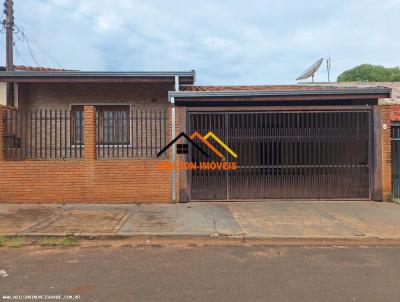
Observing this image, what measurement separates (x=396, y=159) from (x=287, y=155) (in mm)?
3213

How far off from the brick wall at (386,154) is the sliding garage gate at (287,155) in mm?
340

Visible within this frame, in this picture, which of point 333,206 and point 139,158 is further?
point 139,158

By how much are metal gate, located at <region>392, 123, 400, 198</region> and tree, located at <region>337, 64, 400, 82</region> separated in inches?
1426

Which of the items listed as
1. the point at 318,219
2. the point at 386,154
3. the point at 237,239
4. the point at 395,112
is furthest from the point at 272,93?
the point at 395,112

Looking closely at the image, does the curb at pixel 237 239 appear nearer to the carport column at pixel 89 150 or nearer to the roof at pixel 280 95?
the carport column at pixel 89 150

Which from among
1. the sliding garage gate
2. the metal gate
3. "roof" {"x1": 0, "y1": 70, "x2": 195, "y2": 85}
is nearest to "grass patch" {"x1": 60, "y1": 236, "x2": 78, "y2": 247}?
the sliding garage gate

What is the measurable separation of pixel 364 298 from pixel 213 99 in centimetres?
689

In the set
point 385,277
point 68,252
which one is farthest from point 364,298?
point 68,252

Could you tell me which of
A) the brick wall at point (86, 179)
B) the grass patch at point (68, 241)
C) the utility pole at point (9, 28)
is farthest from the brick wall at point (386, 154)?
the utility pole at point (9, 28)

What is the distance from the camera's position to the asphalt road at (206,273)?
415 centimetres

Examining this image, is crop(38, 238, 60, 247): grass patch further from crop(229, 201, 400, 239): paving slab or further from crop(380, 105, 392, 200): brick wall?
crop(380, 105, 392, 200): brick wall

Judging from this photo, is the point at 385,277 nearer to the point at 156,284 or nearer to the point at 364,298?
the point at 364,298

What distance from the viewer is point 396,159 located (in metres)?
10.6

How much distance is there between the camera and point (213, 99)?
10.1 m
